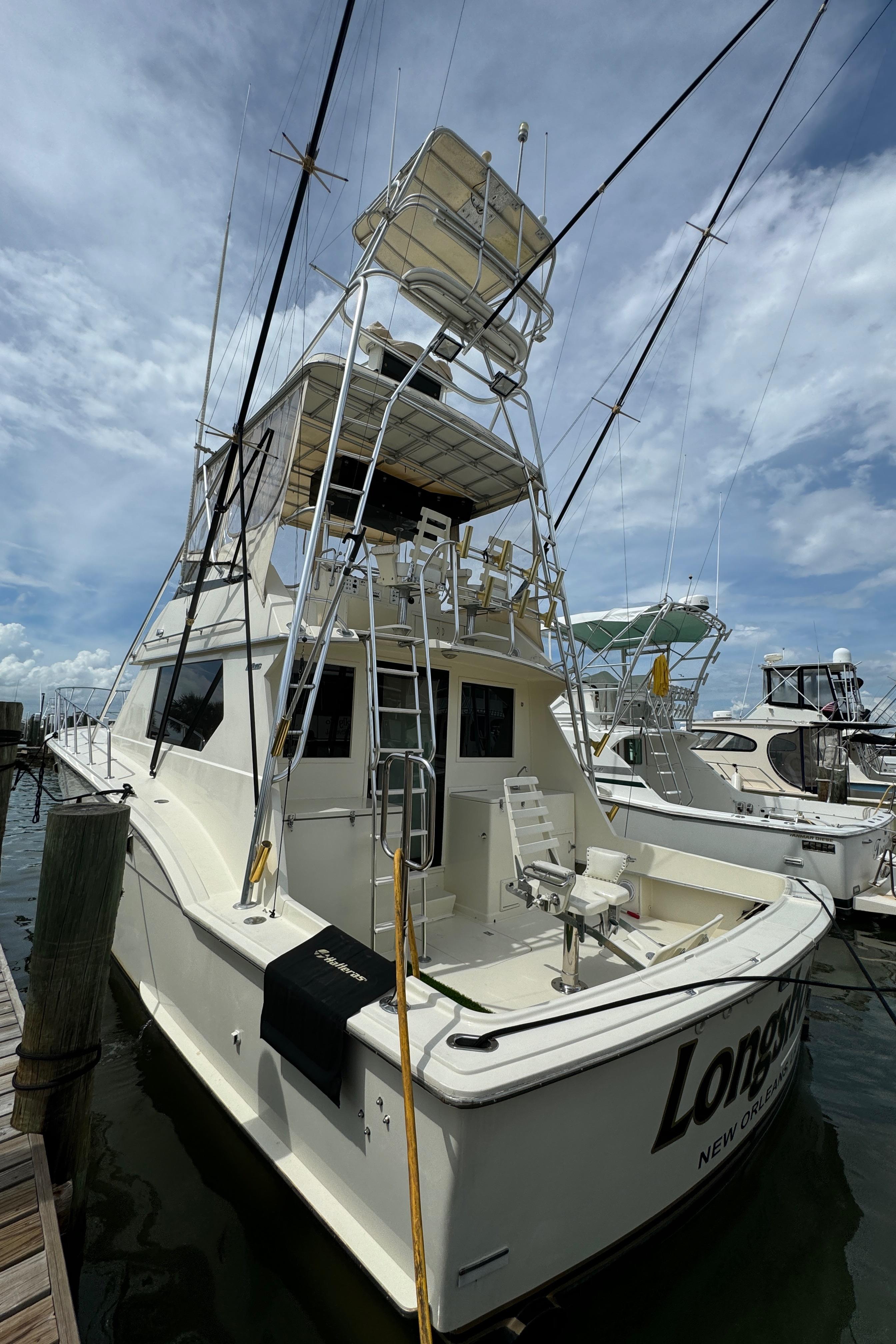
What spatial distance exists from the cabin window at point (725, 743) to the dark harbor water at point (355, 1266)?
40.1ft

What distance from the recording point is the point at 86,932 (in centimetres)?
281

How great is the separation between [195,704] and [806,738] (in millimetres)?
14256

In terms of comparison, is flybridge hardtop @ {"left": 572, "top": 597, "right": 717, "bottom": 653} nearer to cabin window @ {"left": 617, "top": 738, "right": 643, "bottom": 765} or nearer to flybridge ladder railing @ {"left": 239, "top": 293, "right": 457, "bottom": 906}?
cabin window @ {"left": 617, "top": 738, "right": 643, "bottom": 765}

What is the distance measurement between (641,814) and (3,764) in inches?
333

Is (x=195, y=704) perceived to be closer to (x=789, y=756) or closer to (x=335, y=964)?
(x=335, y=964)

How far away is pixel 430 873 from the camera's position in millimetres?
4996

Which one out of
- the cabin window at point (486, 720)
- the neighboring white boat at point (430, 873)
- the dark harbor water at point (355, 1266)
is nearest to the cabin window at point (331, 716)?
the neighboring white boat at point (430, 873)

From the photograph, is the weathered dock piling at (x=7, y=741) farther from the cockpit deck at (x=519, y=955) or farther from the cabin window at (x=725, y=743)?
the cabin window at (x=725, y=743)

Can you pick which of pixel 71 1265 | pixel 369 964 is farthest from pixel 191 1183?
pixel 369 964

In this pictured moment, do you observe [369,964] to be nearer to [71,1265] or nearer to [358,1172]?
[358,1172]

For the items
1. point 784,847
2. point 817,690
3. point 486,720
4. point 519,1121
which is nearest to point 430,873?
point 486,720

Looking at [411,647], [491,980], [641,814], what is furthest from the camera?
[641,814]

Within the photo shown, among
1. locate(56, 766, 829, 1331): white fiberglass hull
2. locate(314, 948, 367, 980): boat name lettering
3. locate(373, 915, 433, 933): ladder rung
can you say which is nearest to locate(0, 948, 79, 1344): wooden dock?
locate(56, 766, 829, 1331): white fiberglass hull

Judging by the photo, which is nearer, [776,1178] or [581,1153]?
[581,1153]
